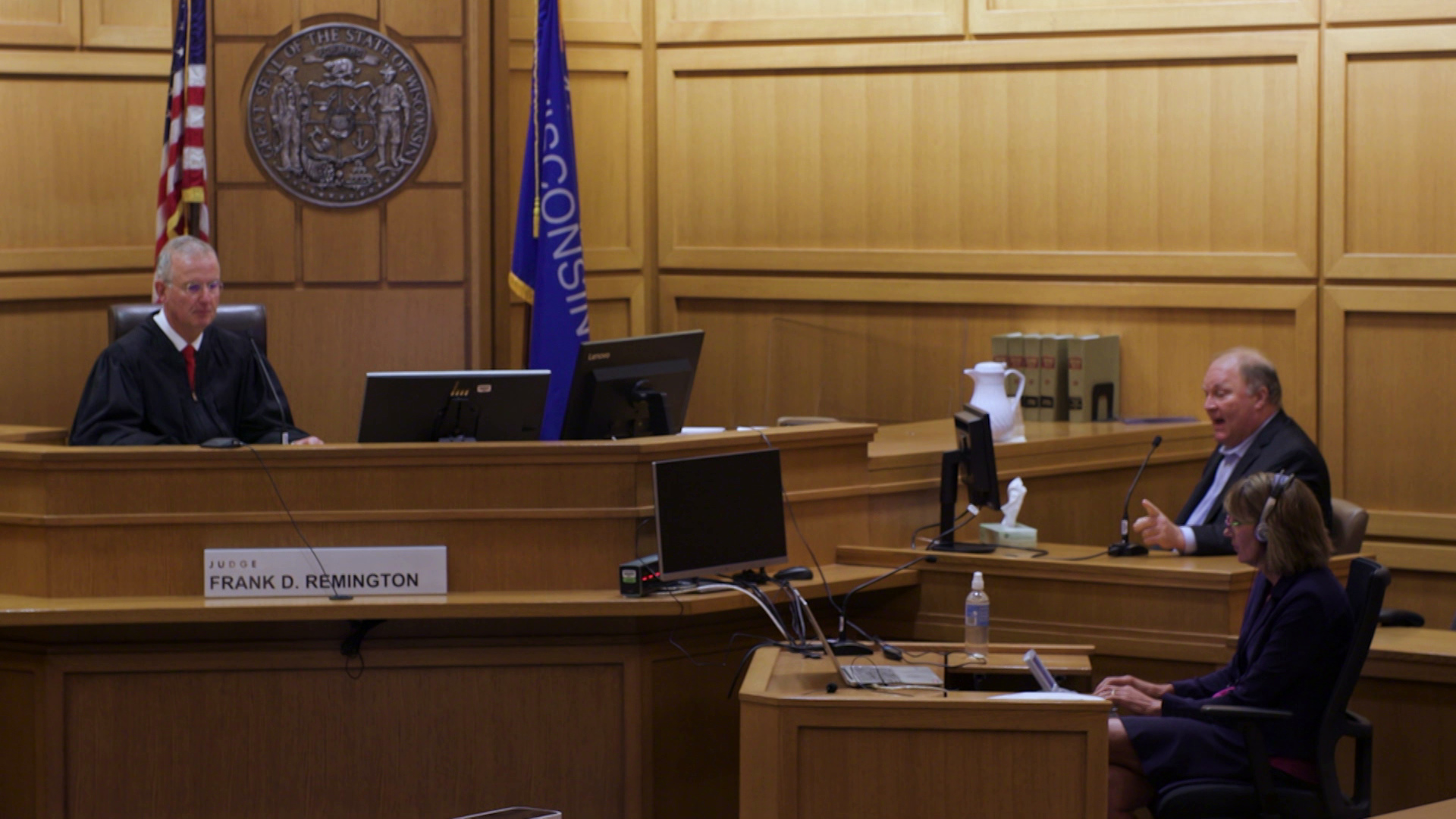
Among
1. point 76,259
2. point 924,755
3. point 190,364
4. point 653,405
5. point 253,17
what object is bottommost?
point 924,755

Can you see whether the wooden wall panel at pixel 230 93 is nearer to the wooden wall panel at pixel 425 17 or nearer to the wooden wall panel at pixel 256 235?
the wooden wall panel at pixel 256 235

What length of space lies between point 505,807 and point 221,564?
913mm

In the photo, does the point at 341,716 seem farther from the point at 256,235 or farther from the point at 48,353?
the point at 48,353

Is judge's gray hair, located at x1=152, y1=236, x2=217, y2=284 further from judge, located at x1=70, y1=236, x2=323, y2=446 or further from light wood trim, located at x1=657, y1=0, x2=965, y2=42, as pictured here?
light wood trim, located at x1=657, y1=0, x2=965, y2=42

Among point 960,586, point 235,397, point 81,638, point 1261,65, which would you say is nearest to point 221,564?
point 81,638

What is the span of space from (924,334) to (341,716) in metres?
3.07

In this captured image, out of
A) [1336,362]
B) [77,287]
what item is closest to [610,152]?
[77,287]

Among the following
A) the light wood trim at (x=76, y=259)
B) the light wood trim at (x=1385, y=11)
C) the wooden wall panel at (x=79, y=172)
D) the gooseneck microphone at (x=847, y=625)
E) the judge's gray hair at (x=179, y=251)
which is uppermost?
the light wood trim at (x=1385, y=11)

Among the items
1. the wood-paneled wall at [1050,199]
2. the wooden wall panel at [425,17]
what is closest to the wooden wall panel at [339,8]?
the wooden wall panel at [425,17]

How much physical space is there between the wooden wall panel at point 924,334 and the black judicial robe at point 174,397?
7.95 ft

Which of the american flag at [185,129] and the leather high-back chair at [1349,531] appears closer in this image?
the leather high-back chair at [1349,531]

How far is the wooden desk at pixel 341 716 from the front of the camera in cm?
383

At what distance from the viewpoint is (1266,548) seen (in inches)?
136

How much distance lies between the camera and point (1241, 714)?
3.33 m
